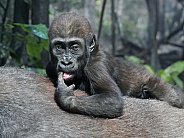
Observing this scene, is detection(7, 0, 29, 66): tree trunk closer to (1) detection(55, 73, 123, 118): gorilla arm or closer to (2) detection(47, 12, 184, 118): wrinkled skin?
(2) detection(47, 12, 184, 118): wrinkled skin

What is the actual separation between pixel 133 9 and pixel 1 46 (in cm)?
2251

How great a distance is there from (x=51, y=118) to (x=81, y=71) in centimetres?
55

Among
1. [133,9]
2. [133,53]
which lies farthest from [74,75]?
[133,9]

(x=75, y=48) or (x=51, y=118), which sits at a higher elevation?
(x=75, y=48)

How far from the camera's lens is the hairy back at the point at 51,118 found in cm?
439

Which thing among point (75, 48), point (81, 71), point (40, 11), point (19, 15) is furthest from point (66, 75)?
point (19, 15)

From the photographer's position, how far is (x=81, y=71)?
4734mm

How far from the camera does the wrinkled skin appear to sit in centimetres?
453

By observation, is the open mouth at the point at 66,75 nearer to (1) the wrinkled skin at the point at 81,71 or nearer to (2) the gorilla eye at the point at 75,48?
(1) the wrinkled skin at the point at 81,71

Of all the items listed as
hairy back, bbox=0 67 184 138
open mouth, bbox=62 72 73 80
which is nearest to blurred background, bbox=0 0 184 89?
hairy back, bbox=0 67 184 138

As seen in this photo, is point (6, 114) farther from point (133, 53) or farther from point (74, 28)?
point (133, 53)

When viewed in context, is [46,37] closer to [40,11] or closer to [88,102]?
[40,11]

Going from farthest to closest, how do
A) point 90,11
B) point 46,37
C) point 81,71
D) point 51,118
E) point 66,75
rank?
point 90,11 < point 46,37 < point 81,71 < point 66,75 < point 51,118

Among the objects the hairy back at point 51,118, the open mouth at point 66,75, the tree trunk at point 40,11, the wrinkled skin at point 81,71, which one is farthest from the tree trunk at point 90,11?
the open mouth at point 66,75
